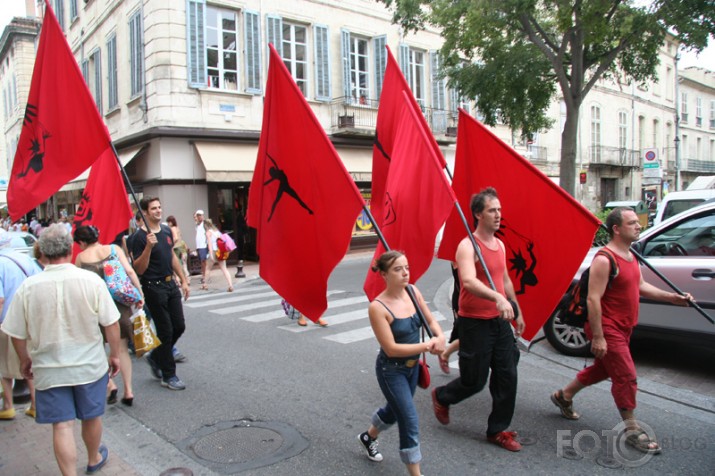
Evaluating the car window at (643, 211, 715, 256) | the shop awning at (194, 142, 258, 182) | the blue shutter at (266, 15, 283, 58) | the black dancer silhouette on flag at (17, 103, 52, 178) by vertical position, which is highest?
the blue shutter at (266, 15, 283, 58)

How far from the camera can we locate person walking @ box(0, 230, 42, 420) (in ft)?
13.8

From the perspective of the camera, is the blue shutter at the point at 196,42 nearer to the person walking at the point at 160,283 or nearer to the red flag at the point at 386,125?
the person walking at the point at 160,283

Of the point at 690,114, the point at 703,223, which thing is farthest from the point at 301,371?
the point at 690,114

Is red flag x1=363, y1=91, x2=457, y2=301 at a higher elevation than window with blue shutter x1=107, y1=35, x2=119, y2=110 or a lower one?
lower

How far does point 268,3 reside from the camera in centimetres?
1795

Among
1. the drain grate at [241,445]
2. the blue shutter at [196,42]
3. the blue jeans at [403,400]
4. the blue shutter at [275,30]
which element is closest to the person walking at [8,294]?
the drain grate at [241,445]

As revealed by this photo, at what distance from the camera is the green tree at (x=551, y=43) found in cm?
1018

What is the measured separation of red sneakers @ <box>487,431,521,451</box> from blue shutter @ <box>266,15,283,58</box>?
53.0 feet

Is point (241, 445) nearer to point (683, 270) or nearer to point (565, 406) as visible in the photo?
point (565, 406)

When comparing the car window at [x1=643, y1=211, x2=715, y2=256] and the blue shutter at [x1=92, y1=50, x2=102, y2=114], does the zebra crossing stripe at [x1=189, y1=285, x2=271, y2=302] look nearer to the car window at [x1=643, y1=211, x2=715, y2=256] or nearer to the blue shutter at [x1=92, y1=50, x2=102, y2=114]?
the car window at [x1=643, y1=211, x2=715, y2=256]

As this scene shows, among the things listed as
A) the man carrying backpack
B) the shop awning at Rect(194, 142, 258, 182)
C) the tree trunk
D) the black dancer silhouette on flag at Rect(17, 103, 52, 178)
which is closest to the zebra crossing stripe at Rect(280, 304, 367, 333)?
the black dancer silhouette on flag at Rect(17, 103, 52, 178)

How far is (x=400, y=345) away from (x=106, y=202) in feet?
11.2

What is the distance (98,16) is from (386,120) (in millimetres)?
18852

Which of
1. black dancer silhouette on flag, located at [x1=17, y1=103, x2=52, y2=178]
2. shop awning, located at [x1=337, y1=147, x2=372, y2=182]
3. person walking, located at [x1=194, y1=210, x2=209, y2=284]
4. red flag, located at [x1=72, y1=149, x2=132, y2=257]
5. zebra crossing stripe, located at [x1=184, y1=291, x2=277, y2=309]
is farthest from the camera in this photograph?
shop awning, located at [x1=337, y1=147, x2=372, y2=182]
